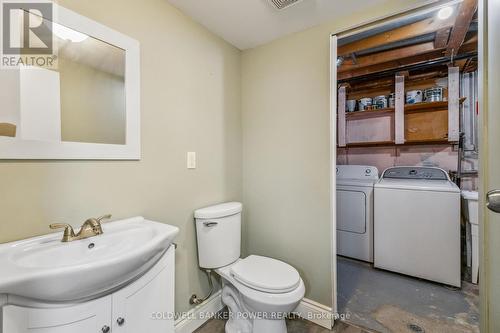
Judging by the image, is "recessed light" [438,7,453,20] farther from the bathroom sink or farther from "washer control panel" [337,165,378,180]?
the bathroom sink

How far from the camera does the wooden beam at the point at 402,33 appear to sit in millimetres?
1939

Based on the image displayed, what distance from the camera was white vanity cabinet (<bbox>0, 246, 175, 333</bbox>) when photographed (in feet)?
2.19

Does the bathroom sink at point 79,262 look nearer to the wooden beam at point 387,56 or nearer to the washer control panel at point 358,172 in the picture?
the washer control panel at point 358,172

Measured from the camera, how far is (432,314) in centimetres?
176

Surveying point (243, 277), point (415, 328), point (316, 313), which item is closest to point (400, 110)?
point (415, 328)

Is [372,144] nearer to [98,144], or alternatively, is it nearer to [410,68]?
[410,68]

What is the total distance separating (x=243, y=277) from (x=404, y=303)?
4.89ft

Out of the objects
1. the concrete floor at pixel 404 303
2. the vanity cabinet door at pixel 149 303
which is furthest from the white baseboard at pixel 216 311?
the vanity cabinet door at pixel 149 303

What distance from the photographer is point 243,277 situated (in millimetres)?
1391

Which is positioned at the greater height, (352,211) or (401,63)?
(401,63)

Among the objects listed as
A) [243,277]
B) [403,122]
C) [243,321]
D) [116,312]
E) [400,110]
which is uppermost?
[400,110]

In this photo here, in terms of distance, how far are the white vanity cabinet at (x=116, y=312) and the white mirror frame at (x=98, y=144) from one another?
21.7 inches

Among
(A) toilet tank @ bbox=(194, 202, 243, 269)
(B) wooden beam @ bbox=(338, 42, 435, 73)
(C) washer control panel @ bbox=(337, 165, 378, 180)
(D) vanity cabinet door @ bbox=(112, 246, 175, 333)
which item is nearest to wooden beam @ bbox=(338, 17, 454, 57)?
(B) wooden beam @ bbox=(338, 42, 435, 73)

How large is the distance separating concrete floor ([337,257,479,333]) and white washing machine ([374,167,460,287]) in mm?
129
